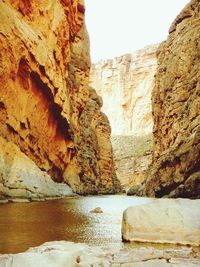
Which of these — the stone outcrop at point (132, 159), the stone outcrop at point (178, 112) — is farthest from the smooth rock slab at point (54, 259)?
the stone outcrop at point (132, 159)

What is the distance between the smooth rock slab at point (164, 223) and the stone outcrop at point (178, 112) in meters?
11.8

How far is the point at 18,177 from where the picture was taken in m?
17.1

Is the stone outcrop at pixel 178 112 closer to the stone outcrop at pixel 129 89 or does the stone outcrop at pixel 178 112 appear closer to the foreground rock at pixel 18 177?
the foreground rock at pixel 18 177

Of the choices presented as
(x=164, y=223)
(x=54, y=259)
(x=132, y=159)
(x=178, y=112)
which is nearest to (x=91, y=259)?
(x=54, y=259)

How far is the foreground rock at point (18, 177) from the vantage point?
16172mm

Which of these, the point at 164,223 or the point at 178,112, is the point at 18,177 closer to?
the point at 164,223

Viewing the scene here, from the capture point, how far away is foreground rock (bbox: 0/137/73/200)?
16172 mm

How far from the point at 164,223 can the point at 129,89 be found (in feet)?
314

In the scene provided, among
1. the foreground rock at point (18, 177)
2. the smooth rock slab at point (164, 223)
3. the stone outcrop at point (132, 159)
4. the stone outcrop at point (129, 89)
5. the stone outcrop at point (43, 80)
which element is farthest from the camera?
the stone outcrop at point (129, 89)

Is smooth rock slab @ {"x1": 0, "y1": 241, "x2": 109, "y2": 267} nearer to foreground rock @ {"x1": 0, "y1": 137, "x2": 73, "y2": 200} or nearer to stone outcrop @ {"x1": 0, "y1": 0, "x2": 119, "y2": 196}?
foreground rock @ {"x1": 0, "y1": 137, "x2": 73, "y2": 200}

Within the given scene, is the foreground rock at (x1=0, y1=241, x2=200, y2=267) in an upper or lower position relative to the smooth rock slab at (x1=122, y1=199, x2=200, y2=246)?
lower

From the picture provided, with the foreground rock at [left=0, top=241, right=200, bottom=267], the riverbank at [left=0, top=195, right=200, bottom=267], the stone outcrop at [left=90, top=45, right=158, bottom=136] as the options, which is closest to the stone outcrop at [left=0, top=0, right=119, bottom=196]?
the riverbank at [left=0, top=195, right=200, bottom=267]

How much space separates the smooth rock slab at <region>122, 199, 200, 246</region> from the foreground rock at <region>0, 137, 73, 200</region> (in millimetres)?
9981

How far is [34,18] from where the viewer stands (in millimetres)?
23750
